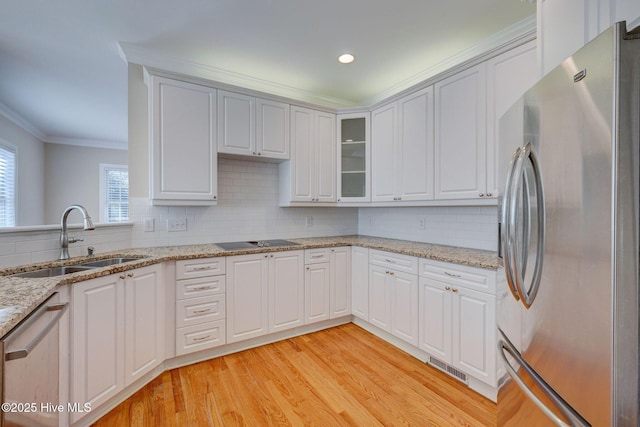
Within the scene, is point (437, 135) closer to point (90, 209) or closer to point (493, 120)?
point (493, 120)

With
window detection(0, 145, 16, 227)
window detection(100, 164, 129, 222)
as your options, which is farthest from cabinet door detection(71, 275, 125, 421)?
window detection(100, 164, 129, 222)

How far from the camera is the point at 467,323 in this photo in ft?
6.54

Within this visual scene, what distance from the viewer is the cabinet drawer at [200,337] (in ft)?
7.50

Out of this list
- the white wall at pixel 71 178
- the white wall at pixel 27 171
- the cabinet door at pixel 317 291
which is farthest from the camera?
the white wall at pixel 71 178

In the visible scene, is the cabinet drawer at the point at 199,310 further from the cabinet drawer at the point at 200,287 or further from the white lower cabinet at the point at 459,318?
the white lower cabinet at the point at 459,318

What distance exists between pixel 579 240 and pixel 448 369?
5.90ft

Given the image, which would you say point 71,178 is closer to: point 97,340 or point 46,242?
point 46,242

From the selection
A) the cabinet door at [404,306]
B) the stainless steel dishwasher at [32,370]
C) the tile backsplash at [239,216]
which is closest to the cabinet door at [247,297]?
the tile backsplash at [239,216]

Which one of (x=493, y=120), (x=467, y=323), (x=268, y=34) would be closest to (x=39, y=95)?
(x=268, y=34)

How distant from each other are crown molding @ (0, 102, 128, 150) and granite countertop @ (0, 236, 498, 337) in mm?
3501

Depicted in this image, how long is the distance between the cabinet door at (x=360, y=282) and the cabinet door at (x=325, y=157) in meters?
0.71

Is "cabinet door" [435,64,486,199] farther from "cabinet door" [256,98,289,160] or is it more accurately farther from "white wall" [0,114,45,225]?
"white wall" [0,114,45,225]

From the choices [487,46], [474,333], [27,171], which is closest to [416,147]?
[487,46]

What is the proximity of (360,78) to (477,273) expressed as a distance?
235 centimetres
